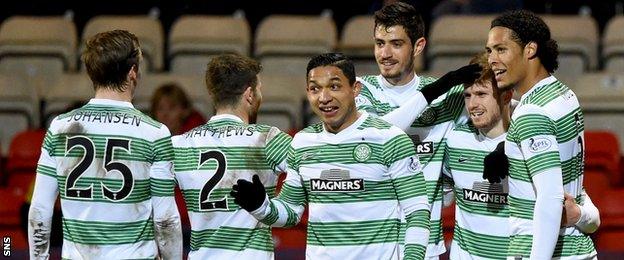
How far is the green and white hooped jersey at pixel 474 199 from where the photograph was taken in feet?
21.4

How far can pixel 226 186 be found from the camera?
631cm

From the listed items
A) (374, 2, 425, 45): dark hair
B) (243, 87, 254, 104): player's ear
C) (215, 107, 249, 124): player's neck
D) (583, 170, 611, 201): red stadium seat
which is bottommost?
(583, 170, 611, 201): red stadium seat

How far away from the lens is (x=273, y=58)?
1135cm

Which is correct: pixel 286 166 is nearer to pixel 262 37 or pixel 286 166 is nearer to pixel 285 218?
pixel 285 218

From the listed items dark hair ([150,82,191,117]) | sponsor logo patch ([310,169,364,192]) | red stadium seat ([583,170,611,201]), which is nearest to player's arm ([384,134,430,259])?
sponsor logo patch ([310,169,364,192])

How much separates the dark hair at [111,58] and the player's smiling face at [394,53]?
4.50 feet

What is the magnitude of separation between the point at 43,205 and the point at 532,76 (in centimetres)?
223

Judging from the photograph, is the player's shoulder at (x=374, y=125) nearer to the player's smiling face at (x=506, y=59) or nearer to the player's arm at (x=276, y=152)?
the player's arm at (x=276, y=152)

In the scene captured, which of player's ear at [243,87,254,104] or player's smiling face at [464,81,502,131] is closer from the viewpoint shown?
player's ear at [243,87,254,104]

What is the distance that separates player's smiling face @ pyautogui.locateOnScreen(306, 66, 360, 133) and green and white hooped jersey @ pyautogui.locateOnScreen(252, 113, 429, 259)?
5cm

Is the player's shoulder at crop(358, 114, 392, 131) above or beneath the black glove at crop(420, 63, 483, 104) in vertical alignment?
beneath

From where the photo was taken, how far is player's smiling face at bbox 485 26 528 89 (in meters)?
5.93

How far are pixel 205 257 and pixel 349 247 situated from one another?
0.74 metres

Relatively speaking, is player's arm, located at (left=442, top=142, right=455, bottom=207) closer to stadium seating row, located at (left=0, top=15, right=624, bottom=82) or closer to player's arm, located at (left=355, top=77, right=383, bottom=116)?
player's arm, located at (left=355, top=77, right=383, bottom=116)
